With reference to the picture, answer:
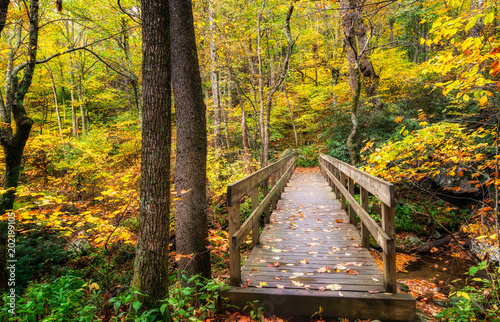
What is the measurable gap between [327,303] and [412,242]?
7.03m

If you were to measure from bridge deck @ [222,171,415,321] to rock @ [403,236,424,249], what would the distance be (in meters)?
4.31

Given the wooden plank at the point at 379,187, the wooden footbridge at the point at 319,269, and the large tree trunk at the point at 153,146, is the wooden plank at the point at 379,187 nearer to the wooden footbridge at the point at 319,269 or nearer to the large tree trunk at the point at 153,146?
the wooden footbridge at the point at 319,269

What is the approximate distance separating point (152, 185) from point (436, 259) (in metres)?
8.31

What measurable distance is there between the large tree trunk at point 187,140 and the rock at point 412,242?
726cm

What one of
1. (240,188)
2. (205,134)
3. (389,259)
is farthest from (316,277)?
(205,134)

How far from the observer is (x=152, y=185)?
2691mm

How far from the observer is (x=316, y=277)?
317 centimetres

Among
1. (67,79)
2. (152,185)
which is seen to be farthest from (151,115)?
(67,79)

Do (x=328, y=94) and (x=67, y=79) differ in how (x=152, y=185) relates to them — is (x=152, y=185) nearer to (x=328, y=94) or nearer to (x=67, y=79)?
(x=328, y=94)

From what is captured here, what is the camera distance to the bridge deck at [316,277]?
8.68ft

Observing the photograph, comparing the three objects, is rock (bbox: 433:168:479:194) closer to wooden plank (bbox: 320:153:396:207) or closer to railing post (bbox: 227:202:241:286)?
wooden plank (bbox: 320:153:396:207)

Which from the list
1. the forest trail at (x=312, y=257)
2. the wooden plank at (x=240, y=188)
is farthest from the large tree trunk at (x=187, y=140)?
the forest trail at (x=312, y=257)

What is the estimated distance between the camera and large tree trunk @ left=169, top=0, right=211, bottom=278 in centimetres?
365

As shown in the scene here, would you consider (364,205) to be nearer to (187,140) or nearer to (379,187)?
(379,187)
